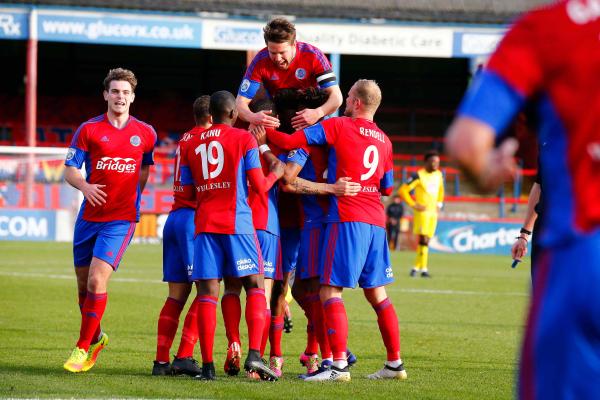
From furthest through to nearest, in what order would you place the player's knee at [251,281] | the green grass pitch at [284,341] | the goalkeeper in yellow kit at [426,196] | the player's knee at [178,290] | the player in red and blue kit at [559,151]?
the goalkeeper in yellow kit at [426,196], the player's knee at [178,290], the player's knee at [251,281], the green grass pitch at [284,341], the player in red and blue kit at [559,151]

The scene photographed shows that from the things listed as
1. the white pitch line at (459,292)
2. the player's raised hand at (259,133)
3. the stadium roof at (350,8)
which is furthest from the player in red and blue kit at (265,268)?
the stadium roof at (350,8)

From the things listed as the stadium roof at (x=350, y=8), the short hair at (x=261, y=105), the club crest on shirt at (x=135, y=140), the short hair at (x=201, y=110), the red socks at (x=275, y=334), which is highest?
the stadium roof at (x=350, y=8)

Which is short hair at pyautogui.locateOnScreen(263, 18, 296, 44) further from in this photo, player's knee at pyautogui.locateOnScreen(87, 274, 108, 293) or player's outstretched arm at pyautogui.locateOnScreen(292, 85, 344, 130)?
player's knee at pyautogui.locateOnScreen(87, 274, 108, 293)

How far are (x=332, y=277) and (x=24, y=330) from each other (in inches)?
162

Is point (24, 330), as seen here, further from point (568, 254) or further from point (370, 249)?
point (568, 254)

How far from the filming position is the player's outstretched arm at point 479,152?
2.97m

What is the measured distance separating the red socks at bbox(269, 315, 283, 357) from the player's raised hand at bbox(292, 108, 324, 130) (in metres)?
1.50

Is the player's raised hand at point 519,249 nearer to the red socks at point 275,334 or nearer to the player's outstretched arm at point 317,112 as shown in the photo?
the player's outstretched arm at point 317,112

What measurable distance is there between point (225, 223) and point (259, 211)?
1.96 ft

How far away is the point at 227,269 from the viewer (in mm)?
7301

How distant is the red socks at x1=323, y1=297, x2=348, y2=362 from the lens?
7.39 meters

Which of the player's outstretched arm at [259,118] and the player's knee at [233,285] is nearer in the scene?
the player's knee at [233,285]

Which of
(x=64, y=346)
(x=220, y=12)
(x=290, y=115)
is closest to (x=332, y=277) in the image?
(x=290, y=115)

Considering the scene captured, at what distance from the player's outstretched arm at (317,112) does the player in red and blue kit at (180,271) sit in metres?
0.64
